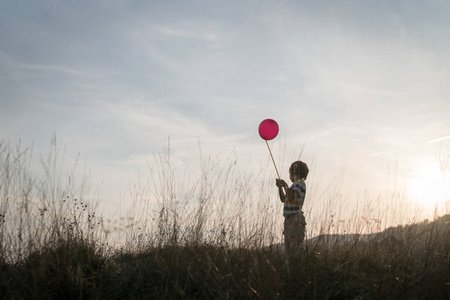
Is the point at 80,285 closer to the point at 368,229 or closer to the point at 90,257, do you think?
the point at 90,257

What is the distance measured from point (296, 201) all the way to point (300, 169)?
46cm

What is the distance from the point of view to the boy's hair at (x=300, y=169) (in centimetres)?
451

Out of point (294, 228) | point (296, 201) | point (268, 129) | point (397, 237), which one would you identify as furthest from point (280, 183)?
point (397, 237)

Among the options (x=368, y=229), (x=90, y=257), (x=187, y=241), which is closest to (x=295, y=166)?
(x=368, y=229)

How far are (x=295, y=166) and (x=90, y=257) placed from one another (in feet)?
8.55

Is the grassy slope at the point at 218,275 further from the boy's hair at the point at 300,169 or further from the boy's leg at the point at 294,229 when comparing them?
the boy's hair at the point at 300,169

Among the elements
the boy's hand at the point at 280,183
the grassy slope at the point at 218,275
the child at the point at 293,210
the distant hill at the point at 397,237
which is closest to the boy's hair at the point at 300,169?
the child at the point at 293,210

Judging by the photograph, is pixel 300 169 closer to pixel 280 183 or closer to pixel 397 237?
pixel 280 183

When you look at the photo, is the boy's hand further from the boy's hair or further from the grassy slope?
the grassy slope

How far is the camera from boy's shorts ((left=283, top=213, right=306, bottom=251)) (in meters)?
4.17

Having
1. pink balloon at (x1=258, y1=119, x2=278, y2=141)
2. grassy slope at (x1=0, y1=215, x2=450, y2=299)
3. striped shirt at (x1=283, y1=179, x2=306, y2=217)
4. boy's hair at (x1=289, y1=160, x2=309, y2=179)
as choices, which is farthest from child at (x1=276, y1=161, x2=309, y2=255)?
pink balloon at (x1=258, y1=119, x2=278, y2=141)

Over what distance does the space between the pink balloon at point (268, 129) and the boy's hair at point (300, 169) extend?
528 mm

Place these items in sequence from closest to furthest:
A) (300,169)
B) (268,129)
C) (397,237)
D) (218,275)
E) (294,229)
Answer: (218,275), (294,229), (268,129), (300,169), (397,237)

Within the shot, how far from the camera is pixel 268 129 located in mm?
4328
